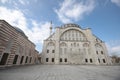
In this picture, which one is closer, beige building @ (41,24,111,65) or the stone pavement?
the stone pavement

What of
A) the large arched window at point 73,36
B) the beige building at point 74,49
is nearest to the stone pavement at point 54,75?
the beige building at point 74,49

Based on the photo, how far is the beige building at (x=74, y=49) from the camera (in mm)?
27609

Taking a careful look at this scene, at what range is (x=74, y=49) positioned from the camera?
95.8 ft

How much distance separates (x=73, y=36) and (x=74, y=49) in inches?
242

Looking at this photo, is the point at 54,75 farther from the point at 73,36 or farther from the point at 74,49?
the point at 73,36

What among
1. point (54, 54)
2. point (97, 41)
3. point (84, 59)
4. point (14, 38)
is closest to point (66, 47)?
point (54, 54)

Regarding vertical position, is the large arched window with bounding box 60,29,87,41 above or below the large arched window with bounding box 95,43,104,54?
above

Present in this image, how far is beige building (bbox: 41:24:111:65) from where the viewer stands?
27.6m

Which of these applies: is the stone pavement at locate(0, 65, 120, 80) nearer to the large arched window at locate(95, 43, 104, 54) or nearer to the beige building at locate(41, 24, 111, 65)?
the beige building at locate(41, 24, 111, 65)

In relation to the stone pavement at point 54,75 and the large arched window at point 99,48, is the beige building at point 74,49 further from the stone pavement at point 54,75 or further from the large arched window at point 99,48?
the stone pavement at point 54,75

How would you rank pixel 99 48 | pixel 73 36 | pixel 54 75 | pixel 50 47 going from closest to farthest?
pixel 54 75 < pixel 50 47 < pixel 99 48 < pixel 73 36

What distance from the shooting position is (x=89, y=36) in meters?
31.4

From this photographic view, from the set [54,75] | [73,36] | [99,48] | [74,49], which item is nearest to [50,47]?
→ [74,49]

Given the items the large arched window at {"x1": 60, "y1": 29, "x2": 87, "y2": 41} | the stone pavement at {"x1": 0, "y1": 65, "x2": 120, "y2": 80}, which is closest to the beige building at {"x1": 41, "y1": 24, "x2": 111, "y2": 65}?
the large arched window at {"x1": 60, "y1": 29, "x2": 87, "y2": 41}
